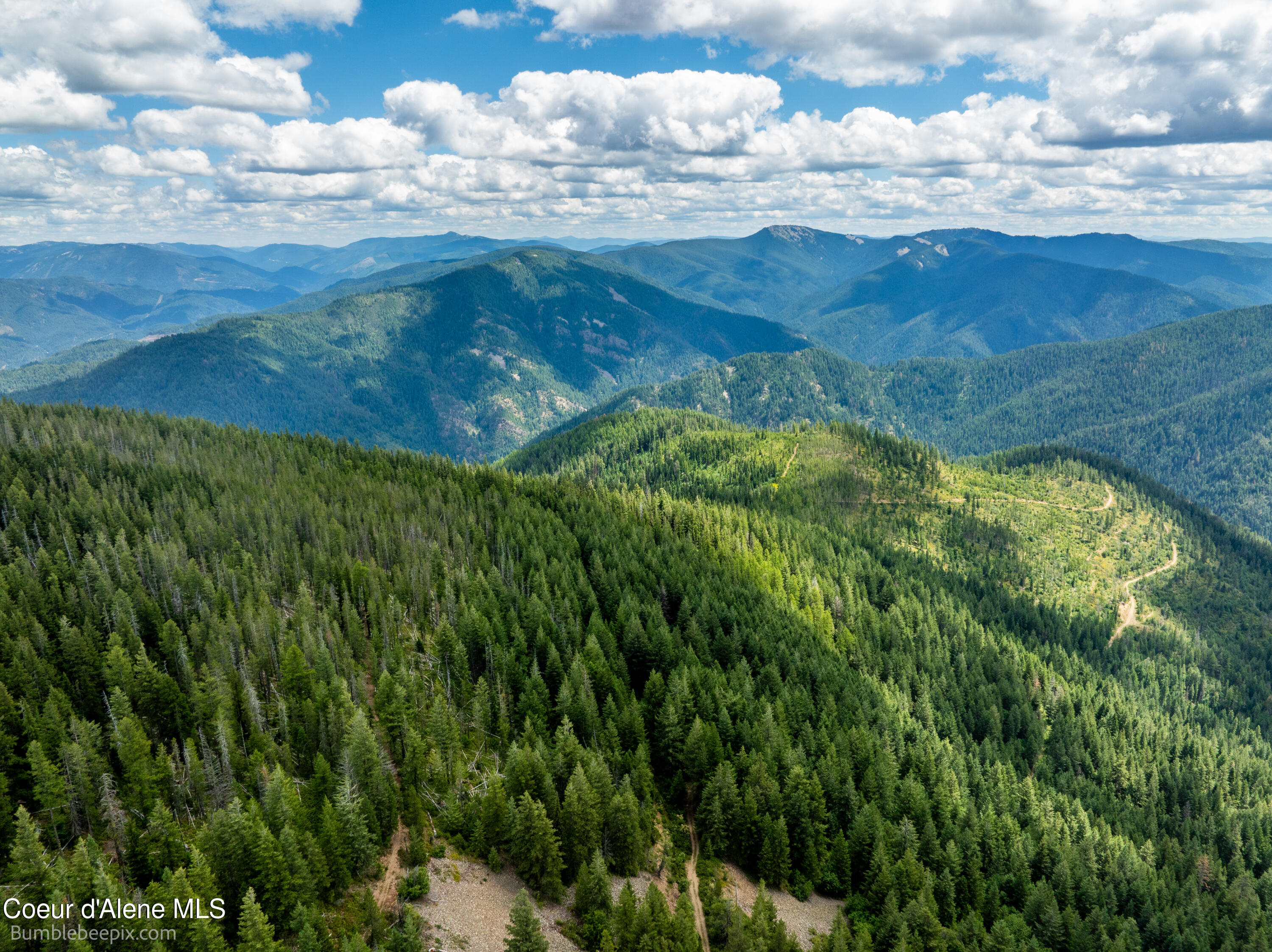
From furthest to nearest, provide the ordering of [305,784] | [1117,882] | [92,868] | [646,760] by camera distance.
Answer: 1. [1117,882]
2. [646,760]
3. [305,784]
4. [92,868]

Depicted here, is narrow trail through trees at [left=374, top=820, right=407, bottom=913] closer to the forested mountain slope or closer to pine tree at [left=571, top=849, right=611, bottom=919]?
the forested mountain slope

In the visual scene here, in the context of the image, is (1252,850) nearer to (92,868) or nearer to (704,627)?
(704,627)

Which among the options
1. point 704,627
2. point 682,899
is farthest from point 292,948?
point 704,627

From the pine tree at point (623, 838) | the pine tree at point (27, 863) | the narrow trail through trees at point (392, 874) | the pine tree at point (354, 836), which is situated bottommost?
the pine tree at point (623, 838)

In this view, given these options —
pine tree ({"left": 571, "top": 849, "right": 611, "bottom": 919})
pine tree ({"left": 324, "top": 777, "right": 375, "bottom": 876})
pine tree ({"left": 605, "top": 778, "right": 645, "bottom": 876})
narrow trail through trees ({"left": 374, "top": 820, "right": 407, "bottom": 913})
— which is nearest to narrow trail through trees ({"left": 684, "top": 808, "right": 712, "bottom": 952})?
pine tree ({"left": 605, "top": 778, "right": 645, "bottom": 876})

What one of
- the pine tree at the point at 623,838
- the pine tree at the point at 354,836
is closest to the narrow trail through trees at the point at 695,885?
the pine tree at the point at 623,838

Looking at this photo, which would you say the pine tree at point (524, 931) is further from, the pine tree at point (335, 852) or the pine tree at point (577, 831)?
the pine tree at point (335, 852)
